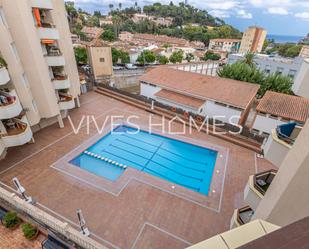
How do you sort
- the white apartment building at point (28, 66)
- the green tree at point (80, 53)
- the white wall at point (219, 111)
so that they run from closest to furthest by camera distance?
the white apartment building at point (28, 66) → the white wall at point (219, 111) → the green tree at point (80, 53)

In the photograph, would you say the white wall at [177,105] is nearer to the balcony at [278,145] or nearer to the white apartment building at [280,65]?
the balcony at [278,145]

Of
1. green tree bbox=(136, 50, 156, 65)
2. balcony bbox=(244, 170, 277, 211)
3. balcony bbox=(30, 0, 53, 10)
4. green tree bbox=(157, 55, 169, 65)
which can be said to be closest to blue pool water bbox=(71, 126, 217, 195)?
balcony bbox=(244, 170, 277, 211)

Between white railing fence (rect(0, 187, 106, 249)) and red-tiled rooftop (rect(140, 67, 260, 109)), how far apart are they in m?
18.0

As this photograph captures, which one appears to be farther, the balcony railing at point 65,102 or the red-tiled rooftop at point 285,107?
the red-tiled rooftop at point 285,107

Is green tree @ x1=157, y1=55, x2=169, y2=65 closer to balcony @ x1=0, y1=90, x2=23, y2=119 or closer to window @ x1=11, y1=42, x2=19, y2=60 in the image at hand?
window @ x1=11, y1=42, x2=19, y2=60

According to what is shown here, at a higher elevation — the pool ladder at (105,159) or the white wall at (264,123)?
the white wall at (264,123)

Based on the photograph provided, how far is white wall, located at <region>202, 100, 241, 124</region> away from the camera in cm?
2039

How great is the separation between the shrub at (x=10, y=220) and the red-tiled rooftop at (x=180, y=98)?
18.1m

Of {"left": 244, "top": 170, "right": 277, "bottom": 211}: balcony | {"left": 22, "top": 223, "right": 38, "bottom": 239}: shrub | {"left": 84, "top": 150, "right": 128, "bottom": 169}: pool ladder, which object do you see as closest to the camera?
{"left": 244, "top": 170, "right": 277, "bottom": 211}: balcony

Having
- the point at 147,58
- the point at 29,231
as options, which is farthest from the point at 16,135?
the point at 147,58

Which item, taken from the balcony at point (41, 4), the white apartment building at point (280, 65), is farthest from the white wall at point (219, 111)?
the white apartment building at point (280, 65)

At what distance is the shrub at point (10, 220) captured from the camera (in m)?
8.88

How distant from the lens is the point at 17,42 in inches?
506

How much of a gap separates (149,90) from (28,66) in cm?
1530
